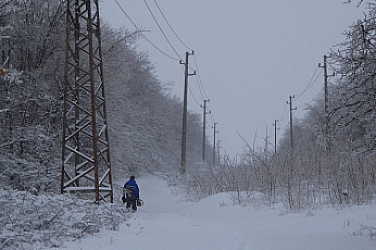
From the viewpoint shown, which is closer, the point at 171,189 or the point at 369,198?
the point at 369,198

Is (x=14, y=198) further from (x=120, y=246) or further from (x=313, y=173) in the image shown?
(x=313, y=173)

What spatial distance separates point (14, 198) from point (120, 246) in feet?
10.00

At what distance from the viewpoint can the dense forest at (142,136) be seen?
7.36m

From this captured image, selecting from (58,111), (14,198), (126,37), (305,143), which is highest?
(126,37)

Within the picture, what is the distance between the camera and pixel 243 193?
17.2 metres

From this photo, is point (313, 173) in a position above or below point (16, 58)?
below

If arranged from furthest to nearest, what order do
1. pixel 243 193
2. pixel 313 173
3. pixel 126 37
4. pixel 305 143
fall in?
pixel 126 37
pixel 243 193
pixel 305 143
pixel 313 173

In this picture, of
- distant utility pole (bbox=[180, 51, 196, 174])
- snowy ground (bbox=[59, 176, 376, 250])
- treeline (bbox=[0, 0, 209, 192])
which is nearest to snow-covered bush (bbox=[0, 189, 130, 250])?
snowy ground (bbox=[59, 176, 376, 250])

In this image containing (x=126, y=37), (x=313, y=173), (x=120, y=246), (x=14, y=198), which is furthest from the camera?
(x=126, y=37)

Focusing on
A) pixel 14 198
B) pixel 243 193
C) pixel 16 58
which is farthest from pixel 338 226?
pixel 16 58

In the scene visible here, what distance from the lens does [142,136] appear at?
26266mm

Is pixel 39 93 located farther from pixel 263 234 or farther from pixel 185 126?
pixel 185 126

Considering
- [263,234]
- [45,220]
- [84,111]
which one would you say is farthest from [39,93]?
[263,234]

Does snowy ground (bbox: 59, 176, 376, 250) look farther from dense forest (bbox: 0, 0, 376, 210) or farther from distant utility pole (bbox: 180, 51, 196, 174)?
distant utility pole (bbox: 180, 51, 196, 174)
